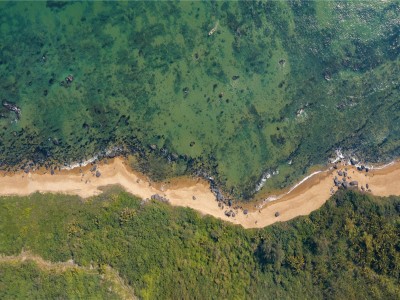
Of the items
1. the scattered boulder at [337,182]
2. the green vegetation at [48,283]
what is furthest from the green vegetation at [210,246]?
the scattered boulder at [337,182]

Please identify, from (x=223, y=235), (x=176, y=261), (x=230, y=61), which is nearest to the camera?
(x=176, y=261)

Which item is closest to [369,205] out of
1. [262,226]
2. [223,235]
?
[262,226]

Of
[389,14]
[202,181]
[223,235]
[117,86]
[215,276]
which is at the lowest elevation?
[215,276]

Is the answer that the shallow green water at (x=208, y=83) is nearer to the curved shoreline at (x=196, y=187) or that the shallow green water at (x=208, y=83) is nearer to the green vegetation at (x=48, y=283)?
the curved shoreline at (x=196, y=187)

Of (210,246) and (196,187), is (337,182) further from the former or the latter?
(210,246)

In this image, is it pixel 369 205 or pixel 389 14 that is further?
pixel 389 14

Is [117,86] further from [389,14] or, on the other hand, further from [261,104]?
[389,14]

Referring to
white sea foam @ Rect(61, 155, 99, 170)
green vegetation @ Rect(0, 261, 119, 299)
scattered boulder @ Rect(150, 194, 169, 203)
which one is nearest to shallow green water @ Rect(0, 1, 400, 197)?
white sea foam @ Rect(61, 155, 99, 170)
